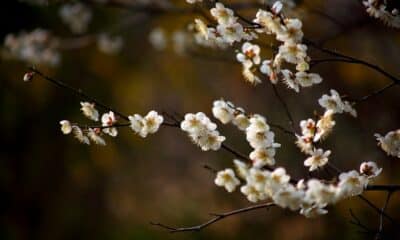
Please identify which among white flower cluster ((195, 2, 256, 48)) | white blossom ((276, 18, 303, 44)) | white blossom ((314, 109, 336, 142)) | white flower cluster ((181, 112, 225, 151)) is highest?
white blossom ((276, 18, 303, 44))

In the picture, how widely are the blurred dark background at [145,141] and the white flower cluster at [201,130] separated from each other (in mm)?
2562

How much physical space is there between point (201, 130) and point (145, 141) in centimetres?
471

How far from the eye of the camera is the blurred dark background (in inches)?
186

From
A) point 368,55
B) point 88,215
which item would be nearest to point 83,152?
point 88,215

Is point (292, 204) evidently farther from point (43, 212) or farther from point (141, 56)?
point (141, 56)

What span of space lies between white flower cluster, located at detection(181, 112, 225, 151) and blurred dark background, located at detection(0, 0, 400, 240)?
2562 millimetres

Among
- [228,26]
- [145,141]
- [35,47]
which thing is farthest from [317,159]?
[145,141]

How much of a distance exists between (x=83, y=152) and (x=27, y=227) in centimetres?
82

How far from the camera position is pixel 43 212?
552 centimetres

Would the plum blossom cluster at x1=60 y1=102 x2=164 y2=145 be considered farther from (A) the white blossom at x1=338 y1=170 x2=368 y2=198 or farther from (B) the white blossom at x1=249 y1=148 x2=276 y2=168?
(A) the white blossom at x1=338 y1=170 x2=368 y2=198

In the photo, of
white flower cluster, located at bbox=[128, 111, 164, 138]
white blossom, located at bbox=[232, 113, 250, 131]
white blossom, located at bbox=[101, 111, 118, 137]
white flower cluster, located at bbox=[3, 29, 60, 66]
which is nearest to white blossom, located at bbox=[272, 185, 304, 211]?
white blossom, located at bbox=[232, 113, 250, 131]

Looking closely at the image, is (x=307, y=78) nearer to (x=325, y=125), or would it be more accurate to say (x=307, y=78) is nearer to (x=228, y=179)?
(x=325, y=125)

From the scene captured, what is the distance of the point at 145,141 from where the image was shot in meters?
6.40

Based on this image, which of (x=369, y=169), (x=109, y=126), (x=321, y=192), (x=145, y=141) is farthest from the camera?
(x=145, y=141)
